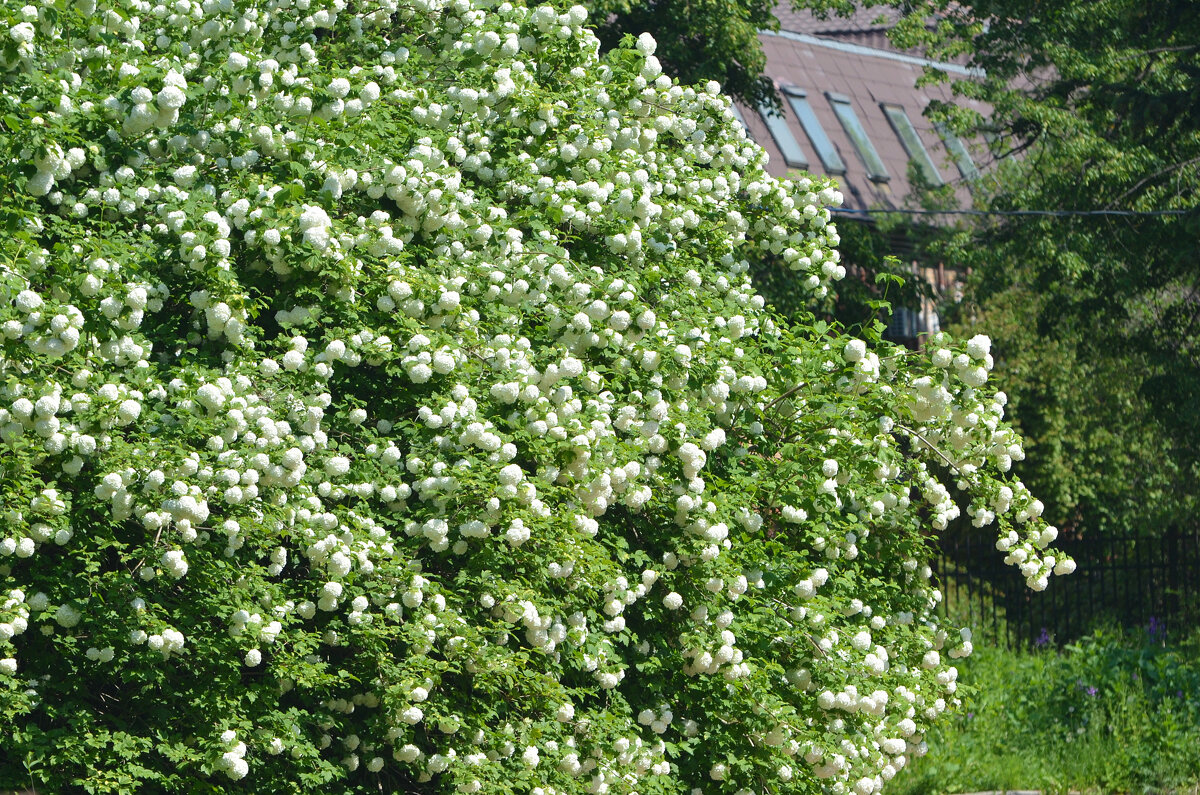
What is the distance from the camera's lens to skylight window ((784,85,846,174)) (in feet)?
68.1

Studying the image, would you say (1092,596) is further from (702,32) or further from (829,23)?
(829,23)

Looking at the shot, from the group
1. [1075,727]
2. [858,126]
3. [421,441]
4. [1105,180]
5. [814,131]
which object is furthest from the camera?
[858,126]

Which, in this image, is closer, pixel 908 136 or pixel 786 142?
pixel 786 142

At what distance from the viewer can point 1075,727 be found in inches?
361

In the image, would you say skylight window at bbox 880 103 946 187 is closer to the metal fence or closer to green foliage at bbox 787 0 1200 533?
green foliage at bbox 787 0 1200 533

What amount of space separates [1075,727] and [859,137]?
1439cm

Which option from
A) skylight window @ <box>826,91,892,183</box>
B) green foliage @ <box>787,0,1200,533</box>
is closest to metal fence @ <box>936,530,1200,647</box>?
green foliage @ <box>787,0,1200,533</box>

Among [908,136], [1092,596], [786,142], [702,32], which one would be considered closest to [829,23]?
[908,136]

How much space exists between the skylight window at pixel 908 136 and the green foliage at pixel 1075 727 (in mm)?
13498

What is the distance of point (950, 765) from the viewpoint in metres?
8.47

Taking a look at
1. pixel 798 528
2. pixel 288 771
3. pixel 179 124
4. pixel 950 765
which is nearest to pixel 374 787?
pixel 288 771

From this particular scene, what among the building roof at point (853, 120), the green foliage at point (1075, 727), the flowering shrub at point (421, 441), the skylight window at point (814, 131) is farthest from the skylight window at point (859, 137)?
the flowering shrub at point (421, 441)

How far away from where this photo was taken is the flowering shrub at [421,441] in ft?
14.3

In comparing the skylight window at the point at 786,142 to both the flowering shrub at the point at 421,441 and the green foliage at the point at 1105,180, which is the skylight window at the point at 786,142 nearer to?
the green foliage at the point at 1105,180
